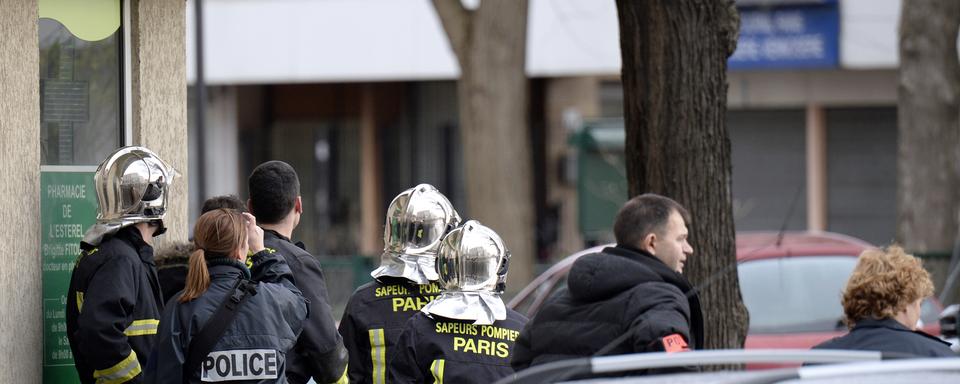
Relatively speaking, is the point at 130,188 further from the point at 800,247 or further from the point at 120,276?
the point at 800,247

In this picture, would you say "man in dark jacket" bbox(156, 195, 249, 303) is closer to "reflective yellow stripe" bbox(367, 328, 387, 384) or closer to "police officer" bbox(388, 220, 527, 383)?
"reflective yellow stripe" bbox(367, 328, 387, 384)

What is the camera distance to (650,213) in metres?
4.47

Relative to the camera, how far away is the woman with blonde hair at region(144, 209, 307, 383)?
4.54m

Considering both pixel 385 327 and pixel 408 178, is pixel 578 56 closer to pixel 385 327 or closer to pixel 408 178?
pixel 408 178

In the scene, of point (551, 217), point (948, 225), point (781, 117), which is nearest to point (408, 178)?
point (551, 217)

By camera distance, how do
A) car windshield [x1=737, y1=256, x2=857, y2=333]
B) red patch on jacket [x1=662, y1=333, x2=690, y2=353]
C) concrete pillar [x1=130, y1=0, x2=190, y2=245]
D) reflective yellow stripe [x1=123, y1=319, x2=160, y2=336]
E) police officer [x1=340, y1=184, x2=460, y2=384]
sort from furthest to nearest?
1. car windshield [x1=737, y1=256, x2=857, y2=333]
2. concrete pillar [x1=130, y1=0, x2=190, y2=245]
3. police officer [x1=340, y1=184, x2=460, y2=384]
4. reflective yellow stripe [x1=123, y1=319, x2=160, y2=336]
5. red patch on jacket [x1=662, y1=333, x2=690, y2=353]

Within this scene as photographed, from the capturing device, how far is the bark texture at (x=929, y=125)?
1274cm

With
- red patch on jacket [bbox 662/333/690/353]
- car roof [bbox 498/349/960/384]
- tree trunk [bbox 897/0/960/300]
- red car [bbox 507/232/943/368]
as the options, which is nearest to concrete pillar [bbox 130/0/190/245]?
red patch on jacket [bbox 662/333/690/353]

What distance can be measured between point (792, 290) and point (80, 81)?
481cm

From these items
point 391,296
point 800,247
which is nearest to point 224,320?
Answer: point 391,296

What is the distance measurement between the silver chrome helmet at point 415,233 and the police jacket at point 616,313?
866 mm

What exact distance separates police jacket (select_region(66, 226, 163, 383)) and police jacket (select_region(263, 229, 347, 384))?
485 millimetres

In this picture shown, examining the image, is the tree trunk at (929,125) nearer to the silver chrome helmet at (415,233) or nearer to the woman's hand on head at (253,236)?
the silver chrome helmet at (415,233)


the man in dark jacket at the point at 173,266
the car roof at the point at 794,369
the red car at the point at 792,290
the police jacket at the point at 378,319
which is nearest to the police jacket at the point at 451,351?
the police jacket at the point at 378,319
